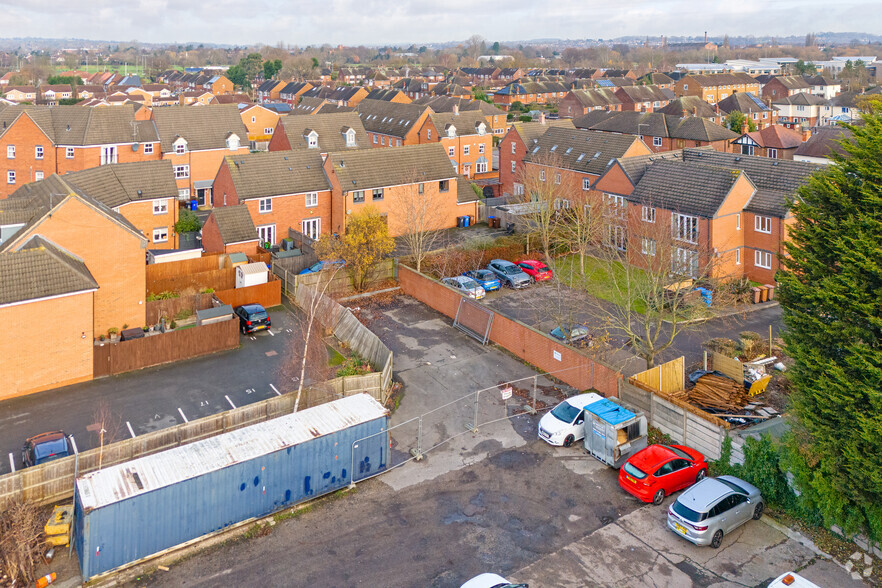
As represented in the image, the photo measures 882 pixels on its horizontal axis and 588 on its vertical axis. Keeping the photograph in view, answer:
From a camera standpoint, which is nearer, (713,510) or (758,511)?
(713,510)

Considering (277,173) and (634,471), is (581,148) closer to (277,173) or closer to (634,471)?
(277,173)

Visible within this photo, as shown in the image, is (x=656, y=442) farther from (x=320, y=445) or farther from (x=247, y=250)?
(x=247, y=250)

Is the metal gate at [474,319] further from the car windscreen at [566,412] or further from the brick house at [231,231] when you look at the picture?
the brick house at [231,231]

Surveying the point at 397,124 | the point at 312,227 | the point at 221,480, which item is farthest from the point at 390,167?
the point at 221,480

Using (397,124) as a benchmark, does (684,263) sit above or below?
below

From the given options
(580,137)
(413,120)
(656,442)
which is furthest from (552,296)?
(413,120)

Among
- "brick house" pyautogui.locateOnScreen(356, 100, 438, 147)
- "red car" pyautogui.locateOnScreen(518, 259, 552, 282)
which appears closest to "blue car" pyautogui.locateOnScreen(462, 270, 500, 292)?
"red car" pyautogui.locateOnScreen(518, 259, 552, 282)

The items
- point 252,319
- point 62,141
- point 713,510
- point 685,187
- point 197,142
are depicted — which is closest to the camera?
point 713,510
